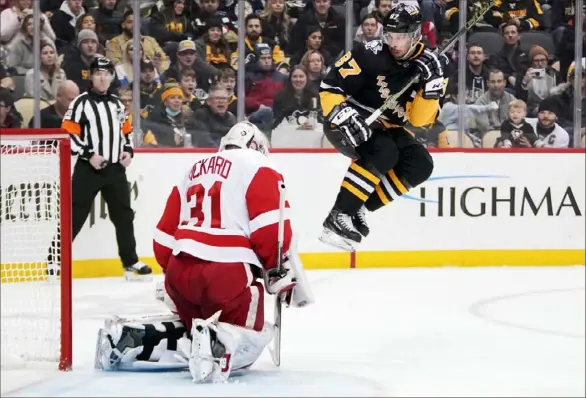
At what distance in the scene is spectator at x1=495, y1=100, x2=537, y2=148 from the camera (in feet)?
30.6

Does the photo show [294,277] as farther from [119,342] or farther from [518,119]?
[518,119]

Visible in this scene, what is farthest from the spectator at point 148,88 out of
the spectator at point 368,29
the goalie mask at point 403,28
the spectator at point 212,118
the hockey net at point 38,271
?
the goalie mask at point 403,28

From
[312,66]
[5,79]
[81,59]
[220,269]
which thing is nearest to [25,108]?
[5,79]

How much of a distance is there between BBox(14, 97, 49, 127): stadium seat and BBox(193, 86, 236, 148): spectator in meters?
1.10

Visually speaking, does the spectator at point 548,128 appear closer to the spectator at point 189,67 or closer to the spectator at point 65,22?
the spectator at point 189,67

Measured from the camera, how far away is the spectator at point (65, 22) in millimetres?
8469

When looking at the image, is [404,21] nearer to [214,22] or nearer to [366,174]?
[366,174]

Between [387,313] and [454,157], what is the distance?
7.33 feet

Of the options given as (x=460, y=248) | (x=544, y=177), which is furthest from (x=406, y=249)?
(x=544, y=177)

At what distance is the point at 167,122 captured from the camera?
347 inches

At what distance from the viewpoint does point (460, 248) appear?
9258mm

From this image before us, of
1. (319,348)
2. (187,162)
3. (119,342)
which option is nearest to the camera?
(119,342)

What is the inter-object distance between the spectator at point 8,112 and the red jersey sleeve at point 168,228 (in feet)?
10.5

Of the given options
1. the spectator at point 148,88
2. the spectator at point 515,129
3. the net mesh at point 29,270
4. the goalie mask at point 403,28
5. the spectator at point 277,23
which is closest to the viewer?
the goalie mask at point 403,28
